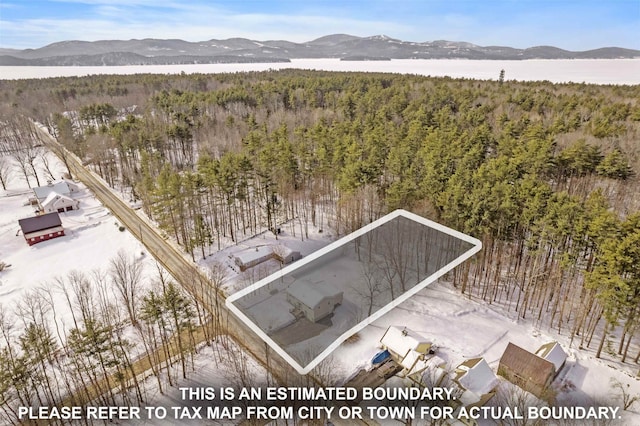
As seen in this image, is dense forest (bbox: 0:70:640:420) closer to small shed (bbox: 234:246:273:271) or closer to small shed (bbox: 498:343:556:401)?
small shed (bbox: 234:246:273:271)

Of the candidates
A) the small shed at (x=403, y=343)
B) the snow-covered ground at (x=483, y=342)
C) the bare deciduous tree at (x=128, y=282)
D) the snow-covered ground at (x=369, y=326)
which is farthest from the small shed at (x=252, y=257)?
the small shed at (x=403, y=343)

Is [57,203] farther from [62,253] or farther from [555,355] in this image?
[555,355]

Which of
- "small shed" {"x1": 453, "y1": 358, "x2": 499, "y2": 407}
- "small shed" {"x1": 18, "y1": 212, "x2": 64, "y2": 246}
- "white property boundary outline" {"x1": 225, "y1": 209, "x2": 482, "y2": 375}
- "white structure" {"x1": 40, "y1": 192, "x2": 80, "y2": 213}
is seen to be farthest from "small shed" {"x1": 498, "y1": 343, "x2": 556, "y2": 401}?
"white structure" {"x1": 40, "y1": 192, "x2": 80, "y2": 213}

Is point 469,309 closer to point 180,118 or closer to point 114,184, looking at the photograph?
point 114,184

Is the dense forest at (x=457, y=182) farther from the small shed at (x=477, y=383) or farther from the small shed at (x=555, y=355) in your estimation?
the small shed at (x=477, y=383)

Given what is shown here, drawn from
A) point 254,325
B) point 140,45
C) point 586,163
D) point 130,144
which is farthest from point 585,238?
point 140,45

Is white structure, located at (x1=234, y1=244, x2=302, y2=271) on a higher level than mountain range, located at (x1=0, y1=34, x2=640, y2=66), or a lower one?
lower
